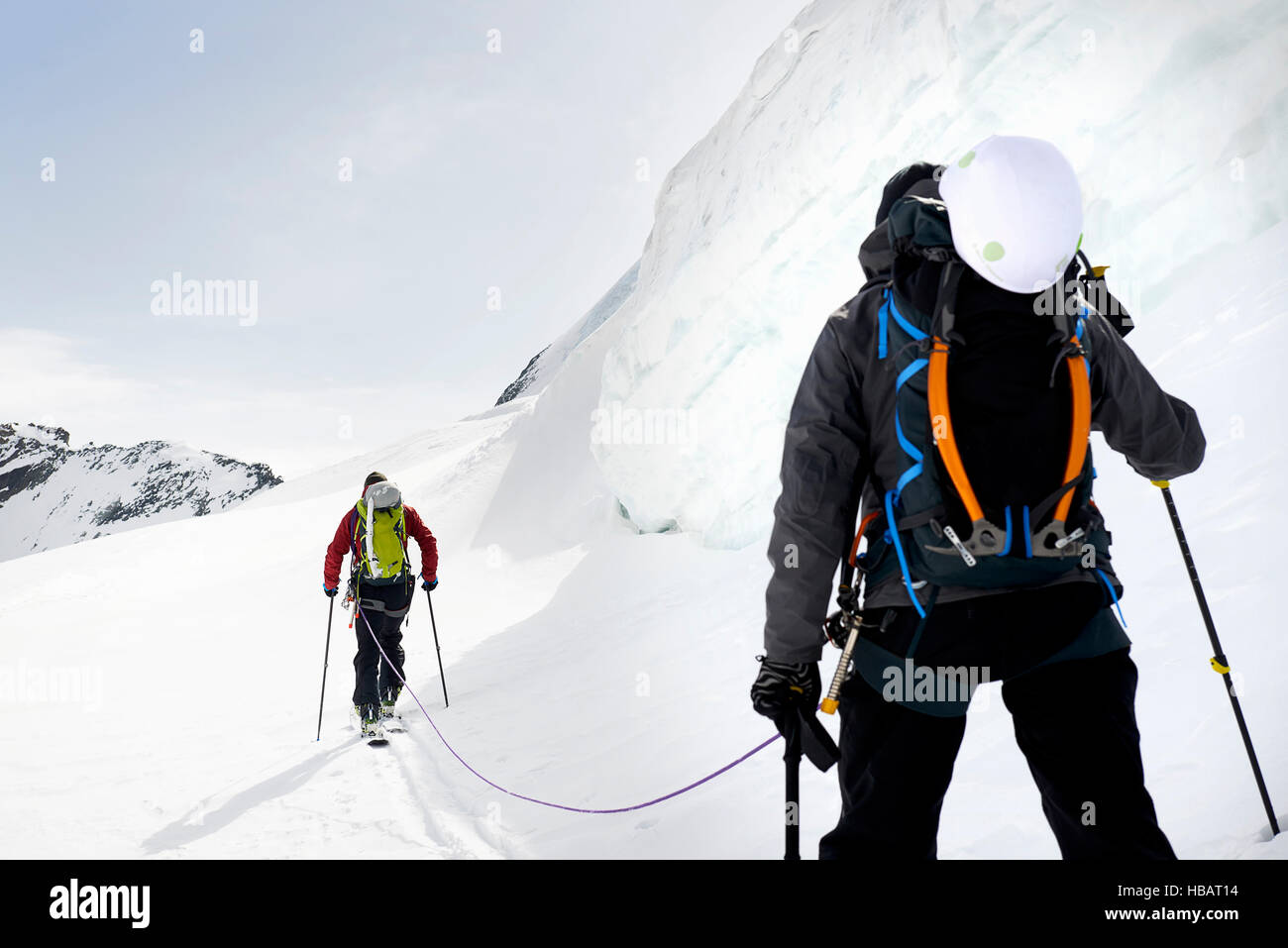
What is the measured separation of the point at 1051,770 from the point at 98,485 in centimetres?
20157

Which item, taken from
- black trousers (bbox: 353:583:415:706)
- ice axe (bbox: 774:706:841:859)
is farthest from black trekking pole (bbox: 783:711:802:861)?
black trousers (bbox: 353:583:415:706)

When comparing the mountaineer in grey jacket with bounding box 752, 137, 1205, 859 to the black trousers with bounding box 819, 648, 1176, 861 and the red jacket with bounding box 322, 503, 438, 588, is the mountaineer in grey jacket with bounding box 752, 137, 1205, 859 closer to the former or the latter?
the black trousers with bounding box 819, 648, 1176, 861

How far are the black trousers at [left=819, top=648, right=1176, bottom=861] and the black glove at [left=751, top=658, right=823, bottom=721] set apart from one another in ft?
0.57

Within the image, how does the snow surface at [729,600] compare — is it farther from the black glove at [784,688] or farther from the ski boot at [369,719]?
the black glove at [784,688]

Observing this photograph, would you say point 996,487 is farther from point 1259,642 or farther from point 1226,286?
point 1226,286

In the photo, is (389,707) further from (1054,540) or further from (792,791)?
(1054,540)

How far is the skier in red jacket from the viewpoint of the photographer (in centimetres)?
655

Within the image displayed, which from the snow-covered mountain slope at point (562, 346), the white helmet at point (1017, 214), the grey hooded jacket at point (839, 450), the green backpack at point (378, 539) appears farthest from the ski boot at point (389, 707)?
the snow-covered mountain slope at point (562, 346)

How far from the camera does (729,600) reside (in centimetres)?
827

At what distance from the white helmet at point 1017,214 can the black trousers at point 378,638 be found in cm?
577

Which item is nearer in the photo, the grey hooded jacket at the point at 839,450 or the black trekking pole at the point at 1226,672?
the grey hooded jacket at the point at 839,450

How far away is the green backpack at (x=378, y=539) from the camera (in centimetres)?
662

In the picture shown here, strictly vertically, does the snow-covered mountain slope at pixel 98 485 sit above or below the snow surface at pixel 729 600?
above
